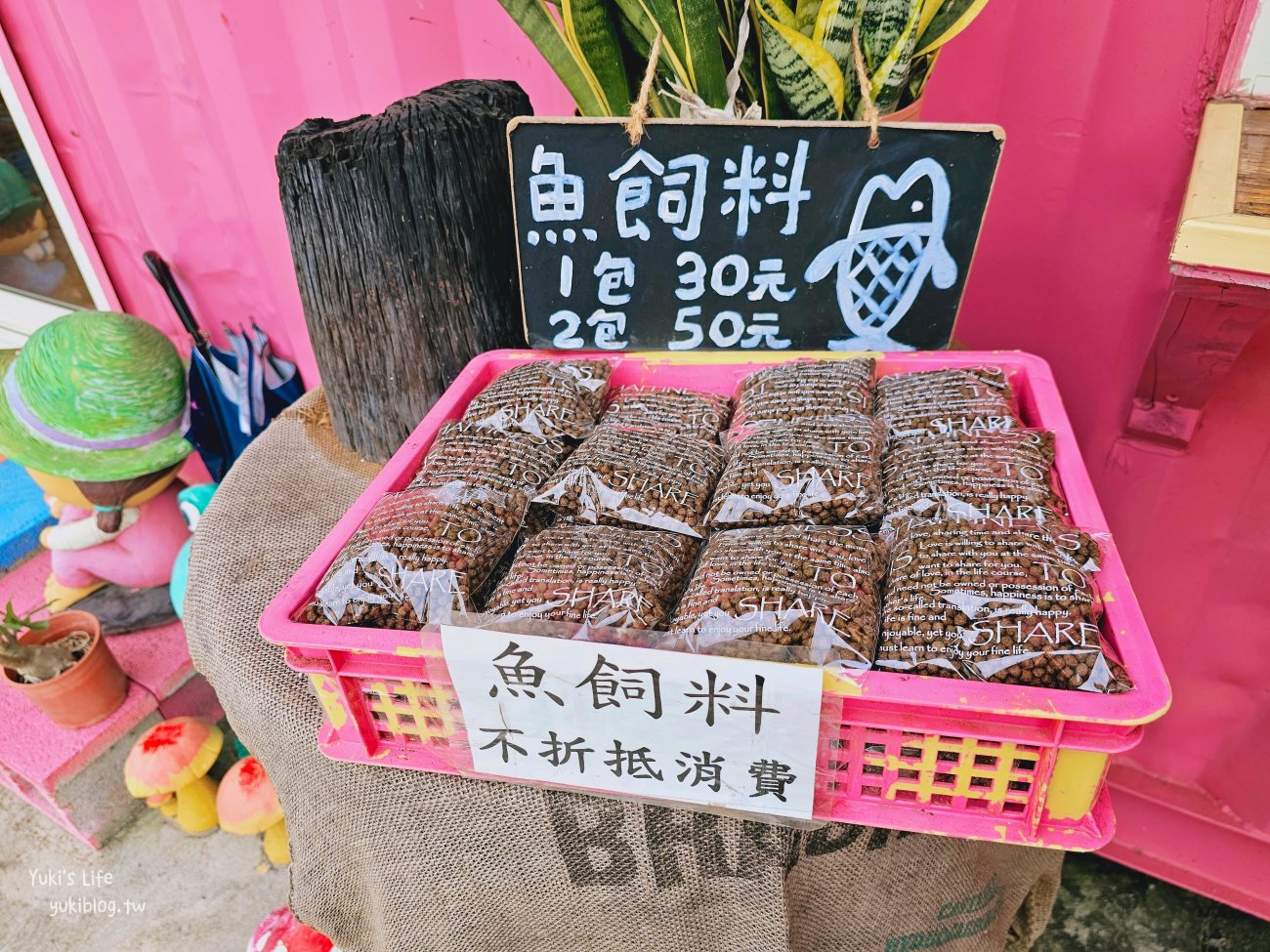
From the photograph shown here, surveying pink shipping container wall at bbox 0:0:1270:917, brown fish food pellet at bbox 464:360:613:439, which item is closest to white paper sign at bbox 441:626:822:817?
brown fish food pellet at bbox 464:360:613:439

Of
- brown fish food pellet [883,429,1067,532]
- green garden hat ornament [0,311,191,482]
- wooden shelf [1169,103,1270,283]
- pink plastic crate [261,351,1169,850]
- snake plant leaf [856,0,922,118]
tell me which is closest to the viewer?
pink plastic crate [261,351,1169,850]

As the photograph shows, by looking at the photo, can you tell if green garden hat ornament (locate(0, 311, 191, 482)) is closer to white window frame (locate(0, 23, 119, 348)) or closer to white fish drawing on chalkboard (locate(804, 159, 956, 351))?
white window frame (locate(0, 23, 119, 348))

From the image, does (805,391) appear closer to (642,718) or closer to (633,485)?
(633,485)

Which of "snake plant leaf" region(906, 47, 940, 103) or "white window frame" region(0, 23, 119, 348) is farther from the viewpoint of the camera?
"white window frame" region(0, 23, 119, 348)

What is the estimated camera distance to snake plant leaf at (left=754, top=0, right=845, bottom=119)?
1.27 metres

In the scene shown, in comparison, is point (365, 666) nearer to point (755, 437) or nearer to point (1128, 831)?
point (755, 437)

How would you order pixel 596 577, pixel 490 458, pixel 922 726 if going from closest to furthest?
pixel 922 726
pixel 596 577
pixel 490 458

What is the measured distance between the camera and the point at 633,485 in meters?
1.23

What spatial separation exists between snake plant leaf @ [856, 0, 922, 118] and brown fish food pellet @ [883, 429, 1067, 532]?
0.54m

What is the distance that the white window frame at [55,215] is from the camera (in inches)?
104

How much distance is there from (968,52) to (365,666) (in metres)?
1.45

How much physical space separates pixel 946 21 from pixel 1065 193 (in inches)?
19.0
